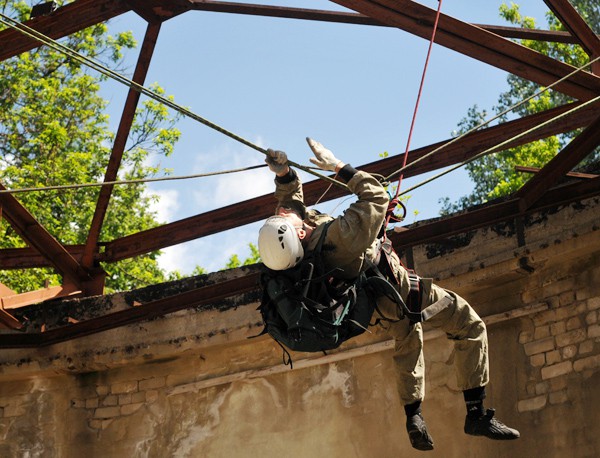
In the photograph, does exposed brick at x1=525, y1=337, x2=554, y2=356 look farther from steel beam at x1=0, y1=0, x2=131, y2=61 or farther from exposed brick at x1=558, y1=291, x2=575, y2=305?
steel beam at x1=0, y1=0, x2=131, y2=61

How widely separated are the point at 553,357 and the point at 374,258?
9.99 ft

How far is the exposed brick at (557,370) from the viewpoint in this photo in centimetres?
952

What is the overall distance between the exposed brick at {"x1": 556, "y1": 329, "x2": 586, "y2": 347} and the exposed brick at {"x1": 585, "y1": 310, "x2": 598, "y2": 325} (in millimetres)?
91

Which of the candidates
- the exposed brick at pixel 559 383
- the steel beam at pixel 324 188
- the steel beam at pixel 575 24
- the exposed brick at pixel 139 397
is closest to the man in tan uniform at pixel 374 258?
the exposed brick at pixel 559 383

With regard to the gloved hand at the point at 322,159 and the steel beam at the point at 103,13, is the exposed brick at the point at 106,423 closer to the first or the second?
the steel beam at the point at 103,13

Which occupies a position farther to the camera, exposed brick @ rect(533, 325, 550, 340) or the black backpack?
exposed brick @ rect(533, 325, 550, 340)

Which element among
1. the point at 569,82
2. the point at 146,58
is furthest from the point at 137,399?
the point at 569,82

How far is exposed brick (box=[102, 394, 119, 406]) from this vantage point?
37.6ft

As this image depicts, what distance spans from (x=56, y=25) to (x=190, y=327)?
128 inches

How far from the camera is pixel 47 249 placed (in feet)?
36.9

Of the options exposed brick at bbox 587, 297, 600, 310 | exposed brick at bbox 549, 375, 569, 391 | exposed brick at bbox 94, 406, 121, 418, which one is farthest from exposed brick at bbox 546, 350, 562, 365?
exposed brick at bbox 94, 406, 121, 418

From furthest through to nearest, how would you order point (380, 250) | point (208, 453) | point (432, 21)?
point (208, 453) < point (432, 21) < point (380, 250)

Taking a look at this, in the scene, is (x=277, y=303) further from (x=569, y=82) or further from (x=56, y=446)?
(x=56, y=446)

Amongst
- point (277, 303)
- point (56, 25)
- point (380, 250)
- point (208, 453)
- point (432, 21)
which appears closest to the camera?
point (277, 303)
